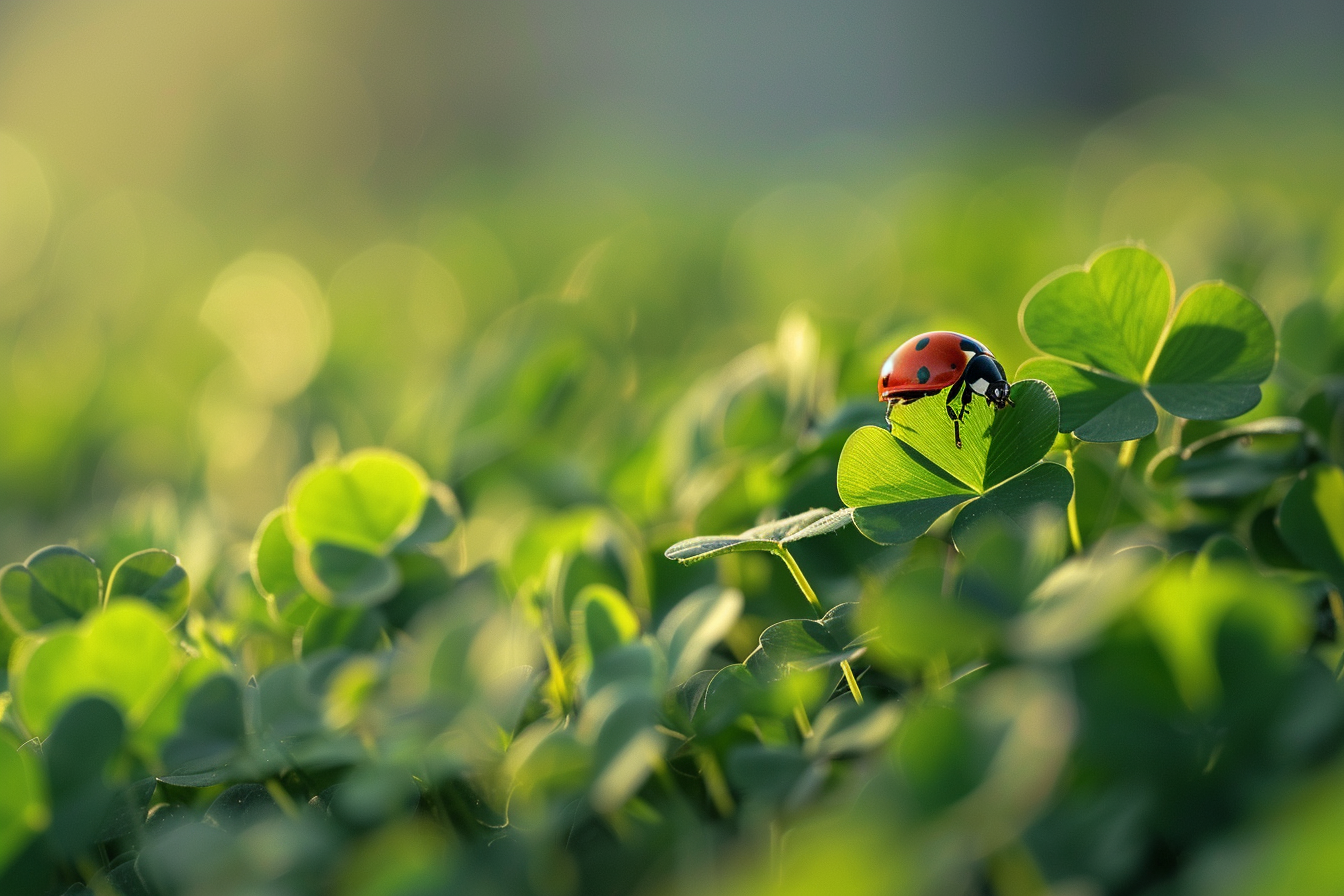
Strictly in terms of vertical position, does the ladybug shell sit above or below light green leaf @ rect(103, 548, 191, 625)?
above

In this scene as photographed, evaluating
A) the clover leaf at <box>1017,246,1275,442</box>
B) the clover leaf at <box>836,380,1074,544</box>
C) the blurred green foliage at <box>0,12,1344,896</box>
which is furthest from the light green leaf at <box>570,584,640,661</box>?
the clover leaf at <box>1017,246,1275,442</box>

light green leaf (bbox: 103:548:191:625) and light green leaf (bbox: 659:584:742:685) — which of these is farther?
light green leaf (bbox: 103:548:191:625)

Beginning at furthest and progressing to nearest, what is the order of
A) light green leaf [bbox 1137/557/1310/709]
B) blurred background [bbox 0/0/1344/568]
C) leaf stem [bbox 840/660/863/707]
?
blurred background [bbox 0/0/1344/568] → leaf stem [bbox 840/660/863/707] → light green leaf [bbox 1137/557/1310/709]

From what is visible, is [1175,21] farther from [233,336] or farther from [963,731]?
[963,731]

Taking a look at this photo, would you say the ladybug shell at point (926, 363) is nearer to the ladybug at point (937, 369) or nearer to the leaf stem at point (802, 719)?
the ladybug at point (937, 369)

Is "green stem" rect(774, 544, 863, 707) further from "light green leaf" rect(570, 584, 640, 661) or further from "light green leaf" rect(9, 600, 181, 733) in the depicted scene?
"light green leaf" rect(9, 600, 181, 733)

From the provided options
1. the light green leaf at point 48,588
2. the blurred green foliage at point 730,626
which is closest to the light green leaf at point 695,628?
the blurred green foliage at point 730,626

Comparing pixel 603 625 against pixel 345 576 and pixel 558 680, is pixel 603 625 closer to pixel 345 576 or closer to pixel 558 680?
pixel 558 680
